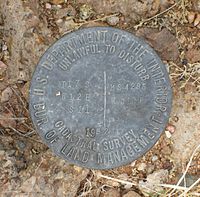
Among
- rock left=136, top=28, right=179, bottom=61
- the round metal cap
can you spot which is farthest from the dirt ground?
the round metal cap

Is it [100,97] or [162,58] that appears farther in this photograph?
[162,58]

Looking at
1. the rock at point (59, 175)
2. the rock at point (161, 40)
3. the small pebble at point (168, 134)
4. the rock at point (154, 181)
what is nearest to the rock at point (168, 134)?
the small pebble at point (168, 134)

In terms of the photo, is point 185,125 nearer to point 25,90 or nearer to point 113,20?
point 113,20

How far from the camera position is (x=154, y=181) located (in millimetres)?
2826

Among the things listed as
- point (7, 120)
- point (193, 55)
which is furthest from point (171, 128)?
→ point (7, 120)

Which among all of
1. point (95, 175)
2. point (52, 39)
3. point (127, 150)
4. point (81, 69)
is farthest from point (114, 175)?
point (52, 39)

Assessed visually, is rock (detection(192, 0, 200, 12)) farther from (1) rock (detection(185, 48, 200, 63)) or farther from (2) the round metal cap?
(2) the round metal cap

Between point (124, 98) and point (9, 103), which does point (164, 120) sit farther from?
point (9, 103)

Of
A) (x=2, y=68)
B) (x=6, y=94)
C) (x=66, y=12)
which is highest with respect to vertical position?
(x=66, y=12)

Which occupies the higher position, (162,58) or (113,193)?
(162,58)

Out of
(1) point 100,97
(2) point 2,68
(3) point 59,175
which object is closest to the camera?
(1) point 100,97

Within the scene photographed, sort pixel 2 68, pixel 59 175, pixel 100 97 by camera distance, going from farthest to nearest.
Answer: pixel 2 68
pixel 59 175
pixel 100 97

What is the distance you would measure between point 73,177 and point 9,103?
1.84 feet

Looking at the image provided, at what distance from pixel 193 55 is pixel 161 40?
0.66 feet
